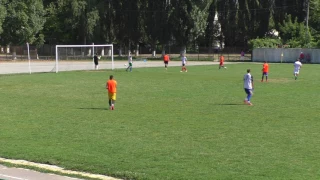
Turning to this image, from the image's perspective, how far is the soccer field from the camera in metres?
12.4

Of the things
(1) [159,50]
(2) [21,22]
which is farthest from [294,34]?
(2) [21,22]

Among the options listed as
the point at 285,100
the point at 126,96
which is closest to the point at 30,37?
the point at 126,96

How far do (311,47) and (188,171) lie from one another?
66496 mm

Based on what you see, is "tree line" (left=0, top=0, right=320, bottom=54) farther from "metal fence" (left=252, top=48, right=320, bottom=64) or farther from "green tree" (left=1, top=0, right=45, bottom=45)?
"metal fence" (left=252, top=48, right=320, bottom=64)

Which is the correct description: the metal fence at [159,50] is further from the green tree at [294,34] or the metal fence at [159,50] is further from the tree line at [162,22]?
the green tree at [294,34]

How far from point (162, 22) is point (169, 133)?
2651 inches

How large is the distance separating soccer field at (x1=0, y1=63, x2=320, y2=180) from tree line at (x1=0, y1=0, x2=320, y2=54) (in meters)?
50.9

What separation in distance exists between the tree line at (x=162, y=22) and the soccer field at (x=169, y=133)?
50935 millimetres

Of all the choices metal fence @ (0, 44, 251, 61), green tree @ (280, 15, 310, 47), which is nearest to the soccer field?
green tree @ (280, 15, 310, 47)

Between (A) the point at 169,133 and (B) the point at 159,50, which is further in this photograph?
(B) the point at 159,50

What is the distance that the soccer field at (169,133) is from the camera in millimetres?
12367

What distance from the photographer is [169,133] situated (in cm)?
1681

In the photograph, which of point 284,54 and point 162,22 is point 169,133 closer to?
point 284,54

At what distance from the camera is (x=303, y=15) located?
91.2 metres
